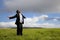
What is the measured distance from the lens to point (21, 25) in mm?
25625

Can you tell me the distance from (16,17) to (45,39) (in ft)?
19.0

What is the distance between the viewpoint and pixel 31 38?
2052cm

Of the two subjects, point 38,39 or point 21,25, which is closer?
point 38,39

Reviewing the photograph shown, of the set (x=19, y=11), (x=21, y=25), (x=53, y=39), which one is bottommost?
(x=53, y=39)

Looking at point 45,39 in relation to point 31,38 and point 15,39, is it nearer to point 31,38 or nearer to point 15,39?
point 31,38

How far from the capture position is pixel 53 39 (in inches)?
830

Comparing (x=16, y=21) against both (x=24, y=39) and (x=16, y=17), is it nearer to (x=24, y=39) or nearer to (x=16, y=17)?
(x=16, y=17)

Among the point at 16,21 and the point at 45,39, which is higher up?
the point at 16,21

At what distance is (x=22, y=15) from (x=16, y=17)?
2.40ft

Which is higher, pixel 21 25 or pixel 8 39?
pixel 21 25

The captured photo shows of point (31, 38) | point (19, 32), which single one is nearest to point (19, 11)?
point (19, 32)

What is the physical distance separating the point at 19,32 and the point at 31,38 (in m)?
5.22

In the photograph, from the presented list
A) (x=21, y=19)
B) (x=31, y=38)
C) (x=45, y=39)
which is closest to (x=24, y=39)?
(x=31, y=38)

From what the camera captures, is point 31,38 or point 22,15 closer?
point 31,38
